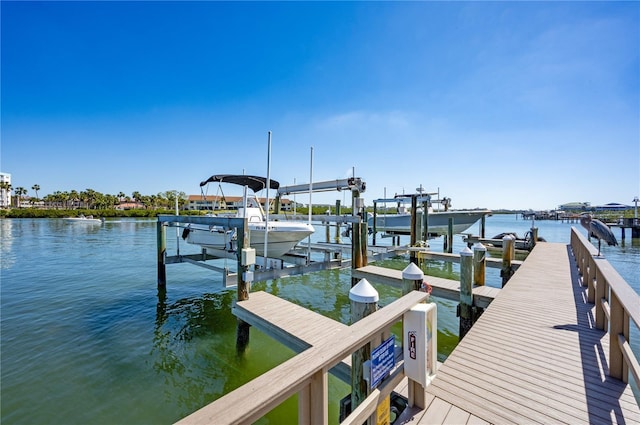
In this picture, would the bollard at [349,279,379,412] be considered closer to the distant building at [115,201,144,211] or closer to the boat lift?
the boat lift

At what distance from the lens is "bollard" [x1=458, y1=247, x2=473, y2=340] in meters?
6.10

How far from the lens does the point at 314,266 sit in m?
8.00

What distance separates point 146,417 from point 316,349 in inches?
170

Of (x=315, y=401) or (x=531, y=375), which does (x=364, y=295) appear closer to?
(x=315, y=401)

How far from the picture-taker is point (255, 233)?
855 cm

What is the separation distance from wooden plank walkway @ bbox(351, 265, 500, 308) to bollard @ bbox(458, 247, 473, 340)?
0.20 metres

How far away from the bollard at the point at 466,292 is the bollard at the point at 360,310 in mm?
4218

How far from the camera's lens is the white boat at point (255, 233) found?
845cm

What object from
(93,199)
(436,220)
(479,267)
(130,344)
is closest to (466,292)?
(479,267)

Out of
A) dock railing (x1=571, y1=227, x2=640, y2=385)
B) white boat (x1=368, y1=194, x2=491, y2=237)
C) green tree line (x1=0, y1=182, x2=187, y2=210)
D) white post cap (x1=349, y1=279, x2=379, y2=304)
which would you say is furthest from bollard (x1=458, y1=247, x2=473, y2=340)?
green tree line (x1=0, y1=182, x2=187, y2=210)

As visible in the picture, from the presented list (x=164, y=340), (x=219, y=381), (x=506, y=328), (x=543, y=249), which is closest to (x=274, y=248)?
(x=164, y=340)

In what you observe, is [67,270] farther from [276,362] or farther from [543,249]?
[543,249]

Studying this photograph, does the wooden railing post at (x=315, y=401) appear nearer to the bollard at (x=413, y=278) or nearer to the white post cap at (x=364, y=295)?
the white post cap at (x=364, y=295)

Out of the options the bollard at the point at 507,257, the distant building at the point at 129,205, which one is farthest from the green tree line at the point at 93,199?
the bollard at the point at 507,257
